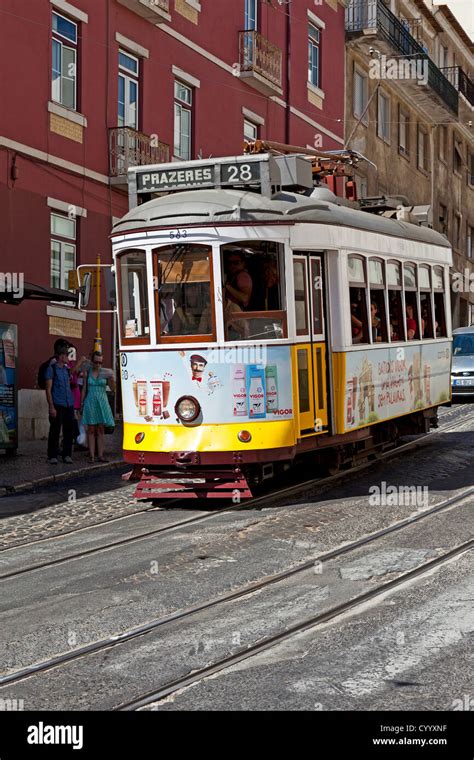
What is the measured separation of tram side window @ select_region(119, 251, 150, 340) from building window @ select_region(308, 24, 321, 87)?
2158cm

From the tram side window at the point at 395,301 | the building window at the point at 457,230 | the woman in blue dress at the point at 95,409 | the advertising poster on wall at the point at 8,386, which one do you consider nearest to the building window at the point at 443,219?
the building window at the point at 457,230

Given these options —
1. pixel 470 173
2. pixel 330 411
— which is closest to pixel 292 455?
Result: pixel 330 411

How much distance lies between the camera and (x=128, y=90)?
2427 centimetres

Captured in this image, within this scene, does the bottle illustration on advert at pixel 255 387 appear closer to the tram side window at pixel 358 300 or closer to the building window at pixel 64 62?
the tram side window at pixel 358 300

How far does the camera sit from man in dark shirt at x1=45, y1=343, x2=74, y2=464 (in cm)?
1670

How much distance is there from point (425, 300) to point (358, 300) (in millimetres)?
2907

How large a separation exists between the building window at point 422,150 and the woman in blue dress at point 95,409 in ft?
98.4

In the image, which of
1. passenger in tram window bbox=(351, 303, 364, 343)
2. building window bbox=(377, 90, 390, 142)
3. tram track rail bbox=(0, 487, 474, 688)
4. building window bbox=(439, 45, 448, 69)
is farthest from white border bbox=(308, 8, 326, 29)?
tram track rail bbox=(0, 487, 474, 688)

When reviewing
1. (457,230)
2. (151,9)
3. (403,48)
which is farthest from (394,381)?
(457,230)

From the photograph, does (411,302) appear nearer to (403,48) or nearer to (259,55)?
(259,55)

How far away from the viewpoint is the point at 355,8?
36.0 metres

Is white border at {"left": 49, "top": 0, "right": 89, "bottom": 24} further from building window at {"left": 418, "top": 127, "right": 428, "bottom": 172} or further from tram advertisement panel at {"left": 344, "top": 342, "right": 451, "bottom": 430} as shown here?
building window at {"left": 418, "top": 127, "right": 428, "bottom": 172}

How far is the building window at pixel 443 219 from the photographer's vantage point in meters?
47.0
